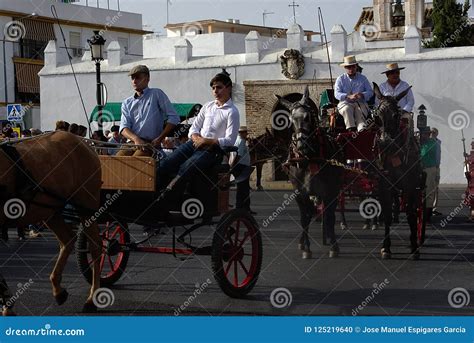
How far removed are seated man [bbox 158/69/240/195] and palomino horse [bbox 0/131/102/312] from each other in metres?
0.77

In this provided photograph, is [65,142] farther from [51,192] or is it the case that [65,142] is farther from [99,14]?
[99,14]

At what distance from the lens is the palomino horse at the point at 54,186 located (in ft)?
25.5

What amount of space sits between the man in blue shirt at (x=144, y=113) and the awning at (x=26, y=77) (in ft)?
101

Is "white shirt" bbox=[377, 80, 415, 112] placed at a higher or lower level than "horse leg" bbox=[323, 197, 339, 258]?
higher

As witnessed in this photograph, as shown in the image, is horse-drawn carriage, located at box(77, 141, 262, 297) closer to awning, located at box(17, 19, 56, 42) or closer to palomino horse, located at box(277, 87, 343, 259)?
palomino horse, located at box(277, 87, 343, 259)

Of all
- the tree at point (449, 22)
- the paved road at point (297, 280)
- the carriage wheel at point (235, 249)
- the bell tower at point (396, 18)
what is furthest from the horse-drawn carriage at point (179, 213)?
the bell tower at point (396, 18)

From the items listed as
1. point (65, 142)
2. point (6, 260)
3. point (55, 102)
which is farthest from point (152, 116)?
point (55, 102)

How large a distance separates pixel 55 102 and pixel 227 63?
652 cm

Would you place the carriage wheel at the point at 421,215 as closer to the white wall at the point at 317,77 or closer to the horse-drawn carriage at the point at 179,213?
the horse-drawn carriage at the point at 179,213

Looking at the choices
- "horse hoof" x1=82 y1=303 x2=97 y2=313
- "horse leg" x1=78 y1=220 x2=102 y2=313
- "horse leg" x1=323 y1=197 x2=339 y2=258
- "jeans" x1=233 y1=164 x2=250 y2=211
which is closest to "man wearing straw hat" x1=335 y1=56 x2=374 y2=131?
"horse leg" x1=323 y1=197 x2=339 y2=258

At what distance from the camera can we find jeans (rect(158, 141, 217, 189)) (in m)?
8.84

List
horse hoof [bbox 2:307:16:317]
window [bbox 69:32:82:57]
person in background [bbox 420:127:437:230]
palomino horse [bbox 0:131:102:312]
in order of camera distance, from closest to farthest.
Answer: horse hoof [bbox 2:307:16:317], palomino horse [bbox 0:131:102:312], person in background [bbox 420:127:437:230], window [bbox 69:32:82:57]

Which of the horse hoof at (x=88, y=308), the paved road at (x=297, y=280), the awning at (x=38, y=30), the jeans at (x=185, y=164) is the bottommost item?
the paved road at (x=297, y=280)

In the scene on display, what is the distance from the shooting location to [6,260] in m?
12.3
